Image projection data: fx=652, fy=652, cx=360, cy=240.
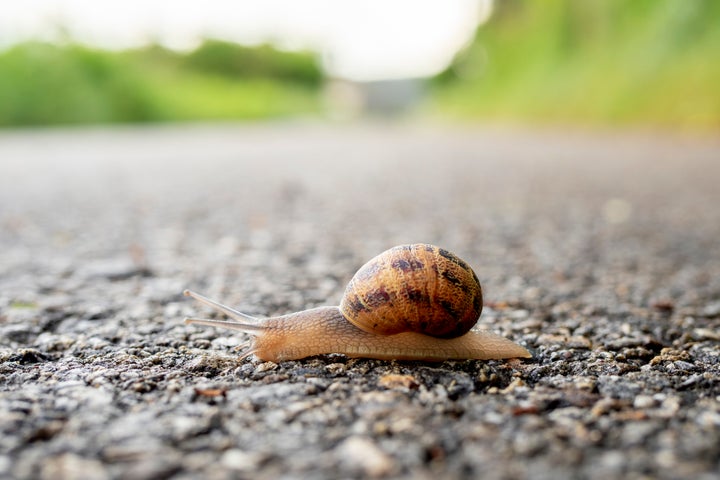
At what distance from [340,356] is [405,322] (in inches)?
7.7

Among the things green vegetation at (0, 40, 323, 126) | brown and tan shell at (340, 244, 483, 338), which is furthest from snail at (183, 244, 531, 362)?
green vegetation at (0, 40, 323, 126)

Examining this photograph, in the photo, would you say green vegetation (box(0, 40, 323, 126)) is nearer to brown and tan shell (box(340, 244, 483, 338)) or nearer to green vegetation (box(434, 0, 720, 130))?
green vegetation (box(434, 0, 720, 130))

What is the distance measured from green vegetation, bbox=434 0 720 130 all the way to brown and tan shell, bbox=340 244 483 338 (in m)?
8.22

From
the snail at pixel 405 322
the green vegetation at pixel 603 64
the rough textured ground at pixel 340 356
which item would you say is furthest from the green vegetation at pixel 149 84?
the snail at pixel 405 322

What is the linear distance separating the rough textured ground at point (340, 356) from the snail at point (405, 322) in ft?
0.14

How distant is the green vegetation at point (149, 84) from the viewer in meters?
16.1

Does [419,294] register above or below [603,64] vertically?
below

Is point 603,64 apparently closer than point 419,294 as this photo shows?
No

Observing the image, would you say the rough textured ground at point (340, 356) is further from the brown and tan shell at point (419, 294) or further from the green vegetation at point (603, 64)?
the green vegetation at point (603, 64)

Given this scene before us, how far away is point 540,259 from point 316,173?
14.1ft

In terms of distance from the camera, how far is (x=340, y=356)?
1.73 metres

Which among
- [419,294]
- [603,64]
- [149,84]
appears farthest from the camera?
[149,84]

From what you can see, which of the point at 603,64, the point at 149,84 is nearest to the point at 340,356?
the point at 603,64

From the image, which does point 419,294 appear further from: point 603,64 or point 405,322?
point 603,64
